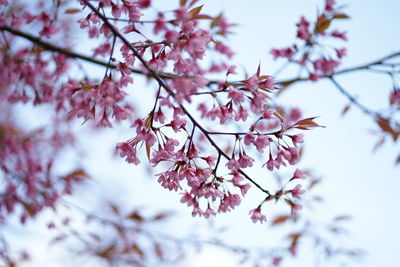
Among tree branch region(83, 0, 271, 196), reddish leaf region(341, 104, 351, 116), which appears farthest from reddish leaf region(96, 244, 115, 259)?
tree branch region(83, 0, 271, 196)

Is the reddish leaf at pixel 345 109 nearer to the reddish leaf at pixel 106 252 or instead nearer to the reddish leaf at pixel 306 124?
the reddish leaf at pixel 306 124

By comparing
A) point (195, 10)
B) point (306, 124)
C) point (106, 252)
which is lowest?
point (306, 124)

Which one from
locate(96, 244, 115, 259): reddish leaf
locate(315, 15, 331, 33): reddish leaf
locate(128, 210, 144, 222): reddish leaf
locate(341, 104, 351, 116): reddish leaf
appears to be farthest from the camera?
locate(96, 244, 115, 259): reddish leaf

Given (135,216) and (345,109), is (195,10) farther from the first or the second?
(135,216)

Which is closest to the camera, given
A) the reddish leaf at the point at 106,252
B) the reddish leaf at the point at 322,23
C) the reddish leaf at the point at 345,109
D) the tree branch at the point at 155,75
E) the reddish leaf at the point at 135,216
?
the tree branch at the point at 155,75

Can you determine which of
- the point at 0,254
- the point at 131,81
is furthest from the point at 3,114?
the point at 131,81

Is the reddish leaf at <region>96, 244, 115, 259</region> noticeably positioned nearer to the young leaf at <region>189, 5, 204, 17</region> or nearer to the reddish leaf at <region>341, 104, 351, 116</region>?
the reddish leaf at <region>341, 104, 351, 116</region>

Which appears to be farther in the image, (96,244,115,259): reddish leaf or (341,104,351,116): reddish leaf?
(96,244,115,259): reddish leaf

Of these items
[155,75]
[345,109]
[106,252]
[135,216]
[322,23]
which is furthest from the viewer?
[106,252]

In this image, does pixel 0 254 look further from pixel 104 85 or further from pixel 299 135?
pixel 299 135

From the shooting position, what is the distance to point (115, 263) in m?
4.20

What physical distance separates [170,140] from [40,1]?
2406 millimetres

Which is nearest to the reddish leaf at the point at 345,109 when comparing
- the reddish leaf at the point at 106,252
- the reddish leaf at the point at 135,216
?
the reddish leaf at the point at 135,216

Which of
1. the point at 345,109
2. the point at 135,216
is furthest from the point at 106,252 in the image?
the point at 345,109
